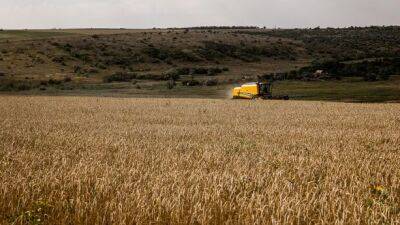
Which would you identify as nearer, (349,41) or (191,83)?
(191,83)

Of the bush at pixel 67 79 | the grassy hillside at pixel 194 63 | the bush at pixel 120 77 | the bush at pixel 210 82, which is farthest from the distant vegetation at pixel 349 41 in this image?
the bush at pixel 67 79

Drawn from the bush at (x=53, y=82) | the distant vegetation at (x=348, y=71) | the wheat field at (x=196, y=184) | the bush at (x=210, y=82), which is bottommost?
the bush at (x=210, y=82)

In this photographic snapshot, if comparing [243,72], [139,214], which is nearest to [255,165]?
[139,214]

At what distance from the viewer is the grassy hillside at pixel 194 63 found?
167ft

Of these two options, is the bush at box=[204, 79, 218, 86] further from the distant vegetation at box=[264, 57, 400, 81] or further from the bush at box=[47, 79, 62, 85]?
the bush at box=[47, 79, 62, 85]

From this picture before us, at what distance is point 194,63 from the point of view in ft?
262

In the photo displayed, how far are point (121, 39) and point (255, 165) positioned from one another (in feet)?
281

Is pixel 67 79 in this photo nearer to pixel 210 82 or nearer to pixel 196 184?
pixel 210 82

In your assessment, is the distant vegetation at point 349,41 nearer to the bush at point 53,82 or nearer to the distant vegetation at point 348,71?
the distant vegetation at point 348,71

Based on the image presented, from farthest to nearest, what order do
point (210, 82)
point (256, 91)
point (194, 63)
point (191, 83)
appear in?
1. point (194, 63)
2. point (210, 82)
3. point (191, 83)
4. point (256, 91)

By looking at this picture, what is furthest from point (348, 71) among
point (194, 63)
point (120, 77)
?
point (194, 63)

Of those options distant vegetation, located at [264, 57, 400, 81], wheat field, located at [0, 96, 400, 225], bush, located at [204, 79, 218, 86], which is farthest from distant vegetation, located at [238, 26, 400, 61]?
wheat field, located at [0, 96, 400, 225]

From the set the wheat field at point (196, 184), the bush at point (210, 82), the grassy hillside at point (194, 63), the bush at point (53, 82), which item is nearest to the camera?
the wheat field at point (196, 184)

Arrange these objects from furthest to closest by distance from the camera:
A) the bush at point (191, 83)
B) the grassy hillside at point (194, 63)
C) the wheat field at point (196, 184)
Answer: the bush at point (191, 83) < the grassy hillside at point (194, 63) < the wheat field at point (196, 184)
